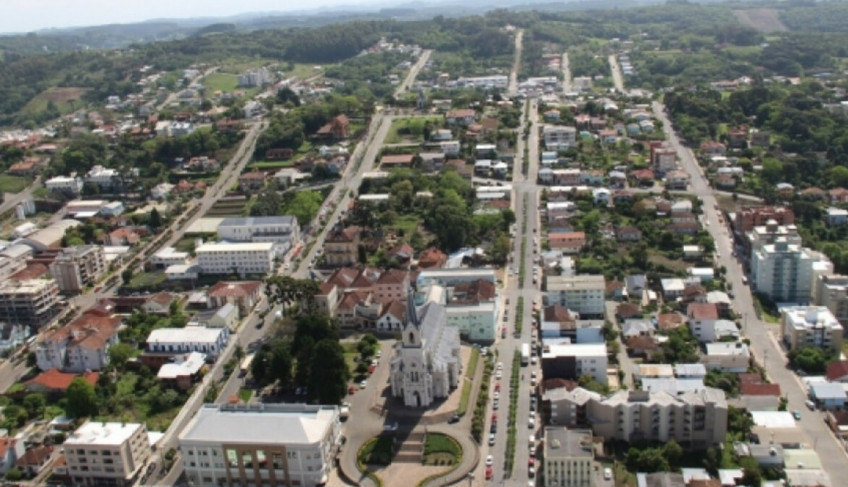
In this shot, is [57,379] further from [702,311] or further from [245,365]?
[702,311]

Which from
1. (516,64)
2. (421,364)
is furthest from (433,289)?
(516,64)

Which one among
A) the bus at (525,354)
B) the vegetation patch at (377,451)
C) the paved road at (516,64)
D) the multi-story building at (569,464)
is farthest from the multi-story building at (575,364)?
the paved road at (516,64)

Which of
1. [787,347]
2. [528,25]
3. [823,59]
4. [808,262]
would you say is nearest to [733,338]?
[787,347]

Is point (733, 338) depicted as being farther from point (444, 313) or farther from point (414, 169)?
point (414, 169)

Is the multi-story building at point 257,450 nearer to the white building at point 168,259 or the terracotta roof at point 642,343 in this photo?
the terracotta roof at point 642,343

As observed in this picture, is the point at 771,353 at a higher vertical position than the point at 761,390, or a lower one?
lower

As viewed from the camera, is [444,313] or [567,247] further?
[567,247]
